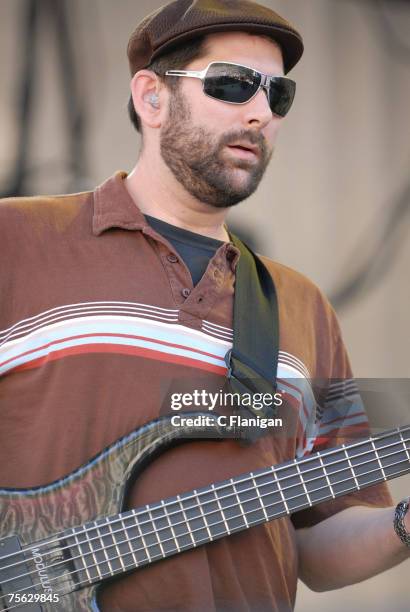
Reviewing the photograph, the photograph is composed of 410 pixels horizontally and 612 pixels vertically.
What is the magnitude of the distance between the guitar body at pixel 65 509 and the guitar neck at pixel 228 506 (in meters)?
0.02

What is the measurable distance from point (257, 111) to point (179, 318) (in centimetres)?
48

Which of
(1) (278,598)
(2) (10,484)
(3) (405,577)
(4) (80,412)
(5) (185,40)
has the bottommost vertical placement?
(3) (405,577)

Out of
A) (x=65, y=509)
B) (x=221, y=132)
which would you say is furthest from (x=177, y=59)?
(x=65, y=509)

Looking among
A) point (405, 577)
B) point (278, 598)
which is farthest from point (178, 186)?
point (405, 577)

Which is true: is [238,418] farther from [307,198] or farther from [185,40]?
[307,198]

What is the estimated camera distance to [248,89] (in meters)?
2.09

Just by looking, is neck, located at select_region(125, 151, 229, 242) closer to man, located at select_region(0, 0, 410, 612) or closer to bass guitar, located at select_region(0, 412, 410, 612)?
man, located at select_region(0, 0, 410, 612)

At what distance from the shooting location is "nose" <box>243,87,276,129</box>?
2094mm

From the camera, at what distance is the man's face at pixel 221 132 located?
209 centimetres

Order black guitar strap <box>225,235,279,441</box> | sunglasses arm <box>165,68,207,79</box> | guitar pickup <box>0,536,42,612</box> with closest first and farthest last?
guitar pickup <box>0,536,42,612</box>, black guitar strap <box>225,235,279,441</box>, sunglasses arm <box>165,68,207,79</box>

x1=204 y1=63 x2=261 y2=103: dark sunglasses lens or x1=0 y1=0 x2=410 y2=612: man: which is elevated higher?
x1=204 y1=63 x2=261 y2=103: dark sunglasses lens

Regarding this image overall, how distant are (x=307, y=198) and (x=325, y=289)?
0.31 m

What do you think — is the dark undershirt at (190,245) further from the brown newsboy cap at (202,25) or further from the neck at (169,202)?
the brown newsboy cap at (202,25)

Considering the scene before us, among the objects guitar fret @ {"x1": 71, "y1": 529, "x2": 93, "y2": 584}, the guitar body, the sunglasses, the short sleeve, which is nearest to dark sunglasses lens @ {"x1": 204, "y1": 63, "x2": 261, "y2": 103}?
the sunglasses
